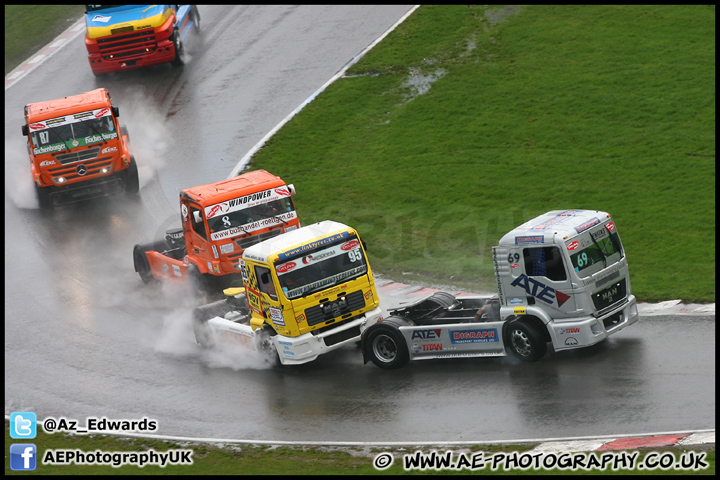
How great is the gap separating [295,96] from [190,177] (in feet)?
21.8

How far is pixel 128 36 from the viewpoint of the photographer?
34031 mm

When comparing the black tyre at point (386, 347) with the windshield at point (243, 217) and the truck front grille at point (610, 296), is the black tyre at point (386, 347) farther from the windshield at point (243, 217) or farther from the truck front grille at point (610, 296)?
the windshield at point (243, 217)

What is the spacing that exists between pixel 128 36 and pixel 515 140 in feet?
51.7

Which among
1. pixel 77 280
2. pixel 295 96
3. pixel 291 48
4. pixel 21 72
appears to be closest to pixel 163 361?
pixel 77 280

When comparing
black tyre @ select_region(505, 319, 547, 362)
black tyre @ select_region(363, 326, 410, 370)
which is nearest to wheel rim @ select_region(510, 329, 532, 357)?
black tyre @ select_region(505, 319, 547, 362)

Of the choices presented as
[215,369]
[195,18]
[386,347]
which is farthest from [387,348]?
[195,18]

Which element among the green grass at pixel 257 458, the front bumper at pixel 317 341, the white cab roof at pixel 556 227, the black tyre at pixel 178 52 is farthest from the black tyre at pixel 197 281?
the black tyre at pixel 178 52

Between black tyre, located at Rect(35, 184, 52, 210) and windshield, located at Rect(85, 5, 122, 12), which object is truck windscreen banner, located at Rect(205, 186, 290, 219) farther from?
windshield, located at Rect(85, 5, 122, 12)

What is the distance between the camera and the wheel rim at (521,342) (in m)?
15.6

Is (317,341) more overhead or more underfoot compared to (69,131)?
more underfoot

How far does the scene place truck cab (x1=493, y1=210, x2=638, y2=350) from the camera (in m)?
15.2

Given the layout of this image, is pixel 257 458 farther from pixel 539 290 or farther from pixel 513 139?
pixel 513 139

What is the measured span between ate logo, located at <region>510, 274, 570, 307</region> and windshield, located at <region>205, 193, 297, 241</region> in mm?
6926

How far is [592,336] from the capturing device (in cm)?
A: 1515
